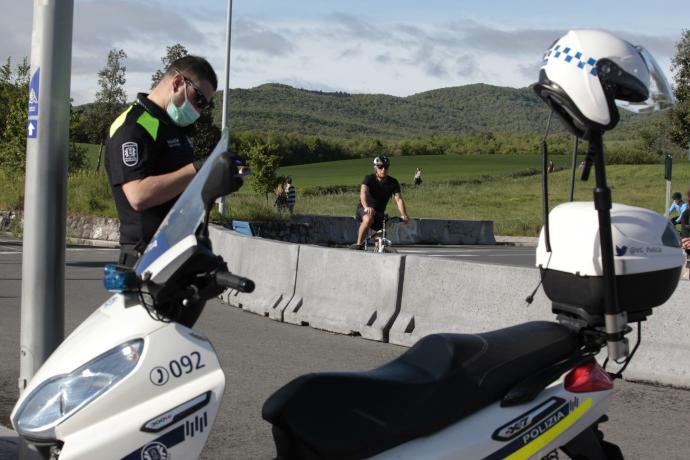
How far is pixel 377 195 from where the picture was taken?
587 inches

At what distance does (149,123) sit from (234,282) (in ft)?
5.77

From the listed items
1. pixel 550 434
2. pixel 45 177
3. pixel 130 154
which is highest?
pixel 130 154

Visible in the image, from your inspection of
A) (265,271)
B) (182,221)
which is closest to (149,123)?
(182,221)

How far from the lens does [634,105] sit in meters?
3.58

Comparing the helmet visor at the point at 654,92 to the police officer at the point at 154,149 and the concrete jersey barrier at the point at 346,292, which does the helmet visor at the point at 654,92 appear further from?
the concrete jersey barrier at the point at 346,292

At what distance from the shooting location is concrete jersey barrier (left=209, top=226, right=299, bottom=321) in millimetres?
10781

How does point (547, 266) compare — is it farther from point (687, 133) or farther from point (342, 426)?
point (687, 133)

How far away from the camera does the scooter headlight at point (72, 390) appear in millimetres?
2732

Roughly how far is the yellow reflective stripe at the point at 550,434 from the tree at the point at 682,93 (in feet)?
184

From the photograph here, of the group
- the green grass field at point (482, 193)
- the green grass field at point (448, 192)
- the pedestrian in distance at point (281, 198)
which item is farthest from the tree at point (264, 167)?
the green grass field at point (482, 193)

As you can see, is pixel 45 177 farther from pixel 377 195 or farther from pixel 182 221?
pixel 377 195

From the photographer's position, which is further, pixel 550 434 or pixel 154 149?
pixel 154 149

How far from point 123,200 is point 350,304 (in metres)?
5.54

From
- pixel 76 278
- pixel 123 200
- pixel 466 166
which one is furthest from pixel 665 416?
pixel 466 166
